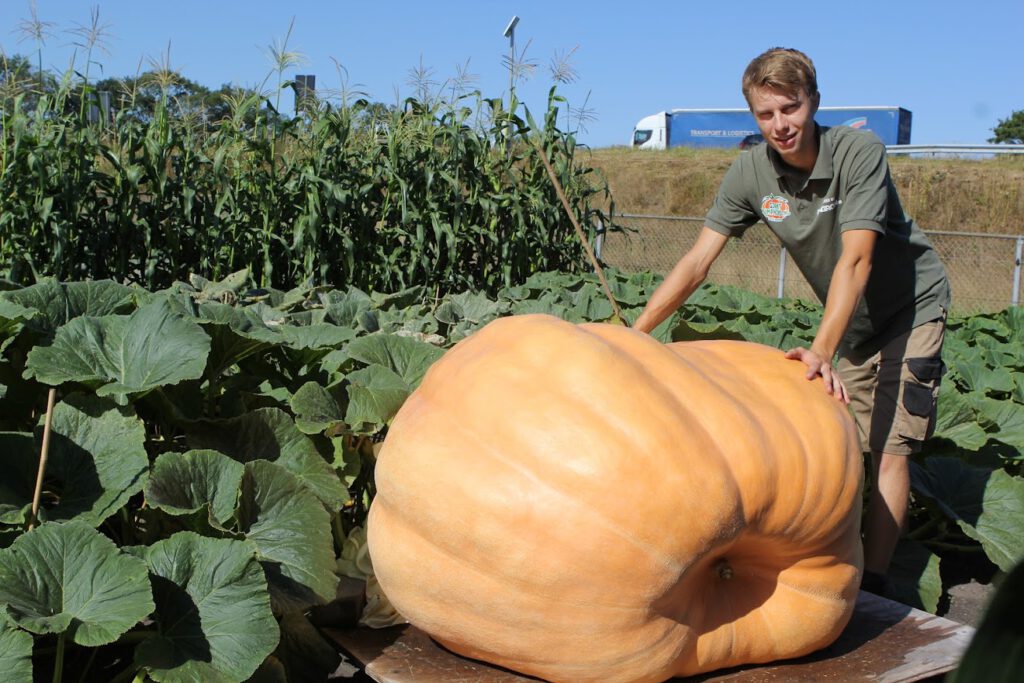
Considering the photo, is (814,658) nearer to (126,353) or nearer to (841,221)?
(841,221)

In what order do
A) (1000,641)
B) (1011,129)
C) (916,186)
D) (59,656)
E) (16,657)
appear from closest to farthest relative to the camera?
1. (1000,641)
2. (16,657)
3. (59,656)
4. (916,186)
5. (1011,129)

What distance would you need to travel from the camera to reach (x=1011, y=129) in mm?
54719

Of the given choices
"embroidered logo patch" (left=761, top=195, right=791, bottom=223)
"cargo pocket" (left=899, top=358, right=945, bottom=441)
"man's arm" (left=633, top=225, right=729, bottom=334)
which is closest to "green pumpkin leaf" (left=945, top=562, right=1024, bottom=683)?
"man's arm" (left=633, top=225, right=729, bottom=334)

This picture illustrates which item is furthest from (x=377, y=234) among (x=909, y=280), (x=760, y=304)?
(x=909, y=280)

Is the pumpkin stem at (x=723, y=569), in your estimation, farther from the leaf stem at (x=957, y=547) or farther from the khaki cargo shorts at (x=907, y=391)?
the leaf stem at (x=957, y=547)

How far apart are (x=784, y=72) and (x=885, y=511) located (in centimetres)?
141

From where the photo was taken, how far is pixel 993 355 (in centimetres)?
548

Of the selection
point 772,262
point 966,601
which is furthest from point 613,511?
point 772,262

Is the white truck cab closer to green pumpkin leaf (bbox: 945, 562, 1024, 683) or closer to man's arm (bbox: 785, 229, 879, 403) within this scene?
man's arm (bbox: 785, 229, 879, 403)

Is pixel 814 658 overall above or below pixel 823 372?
below

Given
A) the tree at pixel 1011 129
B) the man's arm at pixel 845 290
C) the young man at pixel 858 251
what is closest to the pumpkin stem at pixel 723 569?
the man's arm at pixel 845 290

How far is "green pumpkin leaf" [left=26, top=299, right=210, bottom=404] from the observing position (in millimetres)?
2111

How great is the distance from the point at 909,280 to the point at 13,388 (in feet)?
8.72

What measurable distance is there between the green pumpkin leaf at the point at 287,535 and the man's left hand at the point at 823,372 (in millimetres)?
1151
